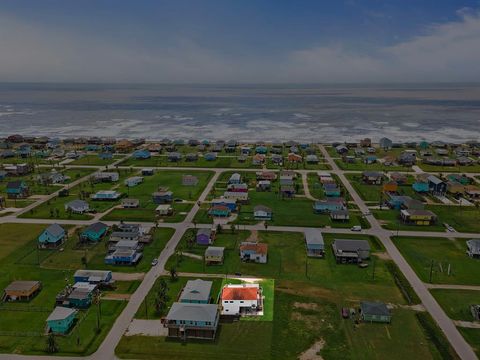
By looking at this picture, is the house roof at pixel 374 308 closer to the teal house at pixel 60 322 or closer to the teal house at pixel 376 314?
the teal house at pixel 376 314

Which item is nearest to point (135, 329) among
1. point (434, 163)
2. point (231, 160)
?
point (231, 160)

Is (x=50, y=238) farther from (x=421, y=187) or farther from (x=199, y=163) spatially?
(x=421, y=187)

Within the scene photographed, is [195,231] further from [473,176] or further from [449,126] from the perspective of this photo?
[449,126]

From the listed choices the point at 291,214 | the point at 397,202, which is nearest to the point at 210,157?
the point at 291,214

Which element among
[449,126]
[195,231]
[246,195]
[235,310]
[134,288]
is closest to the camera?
[235,310]

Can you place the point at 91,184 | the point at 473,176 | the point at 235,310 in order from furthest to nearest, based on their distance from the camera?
the point at 473,176 → the point at 91,184 → the point at 235,310

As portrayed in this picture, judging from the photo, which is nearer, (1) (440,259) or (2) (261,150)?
(1) (440,259)
